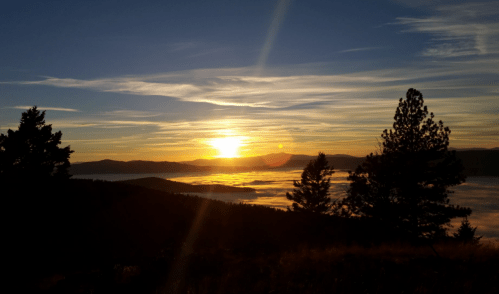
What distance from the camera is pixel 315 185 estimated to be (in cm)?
4506

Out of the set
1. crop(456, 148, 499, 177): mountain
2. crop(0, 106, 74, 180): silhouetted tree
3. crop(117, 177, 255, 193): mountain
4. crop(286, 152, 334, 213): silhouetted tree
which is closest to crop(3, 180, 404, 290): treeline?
crop(0, 106, 74, 180): silhouetted tree

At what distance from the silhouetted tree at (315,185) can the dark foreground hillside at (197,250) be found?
64.5 feet

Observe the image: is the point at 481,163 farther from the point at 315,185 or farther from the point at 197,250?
the point at 197,250

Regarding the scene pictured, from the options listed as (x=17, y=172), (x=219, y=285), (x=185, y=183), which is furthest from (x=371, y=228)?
(x=185, y=183)

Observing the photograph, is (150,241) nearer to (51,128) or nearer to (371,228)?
(371,228)

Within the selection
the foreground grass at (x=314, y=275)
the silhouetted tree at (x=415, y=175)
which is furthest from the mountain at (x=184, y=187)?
the foreground grass at (x=314, y=275)

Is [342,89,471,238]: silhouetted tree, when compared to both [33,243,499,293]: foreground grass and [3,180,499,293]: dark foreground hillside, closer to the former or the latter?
[3,180,499,293]: dark foreground hillside

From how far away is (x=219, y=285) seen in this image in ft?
25.4

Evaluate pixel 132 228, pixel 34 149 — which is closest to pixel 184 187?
pixel 34 149

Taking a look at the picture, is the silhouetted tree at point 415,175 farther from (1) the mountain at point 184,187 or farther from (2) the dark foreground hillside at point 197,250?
(1) the mountain at point 184,187

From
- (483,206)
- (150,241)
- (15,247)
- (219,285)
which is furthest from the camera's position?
(483,206)

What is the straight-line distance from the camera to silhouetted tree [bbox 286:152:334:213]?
4478 cm

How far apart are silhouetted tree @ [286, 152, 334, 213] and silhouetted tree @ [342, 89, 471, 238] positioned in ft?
65.9

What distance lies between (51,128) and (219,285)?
3176 cm
